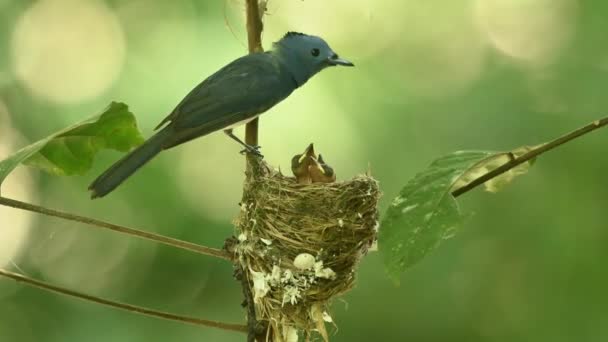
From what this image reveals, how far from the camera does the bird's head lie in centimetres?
204

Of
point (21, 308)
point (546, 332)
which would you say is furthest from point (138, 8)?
point (546, 332)

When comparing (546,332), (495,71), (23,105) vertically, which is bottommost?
(546,332)

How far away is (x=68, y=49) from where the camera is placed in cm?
321

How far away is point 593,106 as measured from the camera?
9.15 feet

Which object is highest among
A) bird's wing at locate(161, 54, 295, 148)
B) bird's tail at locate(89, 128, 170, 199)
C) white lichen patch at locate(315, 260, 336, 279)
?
bird's wing at locate(161, 54, 295, 148)

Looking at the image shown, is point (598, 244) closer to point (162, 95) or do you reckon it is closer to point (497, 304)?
point (497, 304)

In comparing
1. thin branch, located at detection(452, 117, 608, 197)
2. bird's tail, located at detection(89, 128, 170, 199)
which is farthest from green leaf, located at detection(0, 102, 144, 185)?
thin branch, located at detection(452, 117, 608, 197)

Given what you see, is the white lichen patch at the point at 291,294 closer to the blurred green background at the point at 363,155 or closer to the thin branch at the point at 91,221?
the thin branch at the point at 91,221

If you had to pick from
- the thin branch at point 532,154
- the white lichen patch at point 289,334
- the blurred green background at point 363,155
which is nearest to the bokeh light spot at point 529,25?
the blurred green background at point 363,155

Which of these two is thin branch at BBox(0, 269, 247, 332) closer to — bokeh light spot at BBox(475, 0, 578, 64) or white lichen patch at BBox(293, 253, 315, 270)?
white lichen patch at BBox(293, 253, 315, 270)

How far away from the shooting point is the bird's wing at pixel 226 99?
6.08 feet

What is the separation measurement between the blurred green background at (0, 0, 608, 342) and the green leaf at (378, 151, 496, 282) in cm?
136

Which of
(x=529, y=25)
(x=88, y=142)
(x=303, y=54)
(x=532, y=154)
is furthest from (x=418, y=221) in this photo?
(x=529, y=25)

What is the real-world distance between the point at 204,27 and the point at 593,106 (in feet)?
3.98
